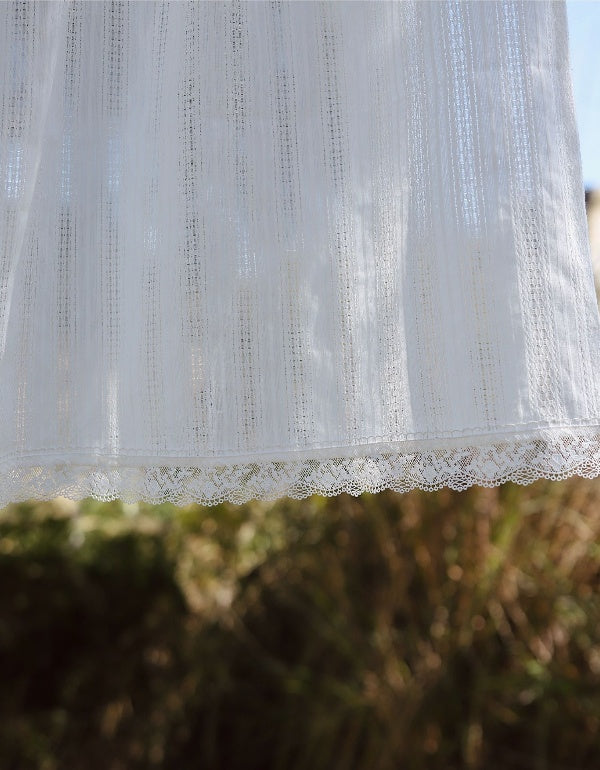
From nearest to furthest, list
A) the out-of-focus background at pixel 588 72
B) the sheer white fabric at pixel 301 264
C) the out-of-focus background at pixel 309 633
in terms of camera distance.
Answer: the sheer white fabric at pixel 301 264
the out-of-focus background at pixel 588 72
the out-of-focus background at pixel 309 633

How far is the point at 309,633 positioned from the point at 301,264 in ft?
5.20

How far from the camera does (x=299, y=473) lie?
0.68 m

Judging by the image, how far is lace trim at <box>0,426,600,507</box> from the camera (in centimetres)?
68

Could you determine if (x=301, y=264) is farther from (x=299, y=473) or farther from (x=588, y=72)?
(x=588, y=72)

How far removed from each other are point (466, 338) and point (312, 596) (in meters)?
1.48

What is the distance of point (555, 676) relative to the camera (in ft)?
5.95

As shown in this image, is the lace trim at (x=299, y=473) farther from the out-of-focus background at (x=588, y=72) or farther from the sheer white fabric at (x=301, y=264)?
the out-of-focus background at (x=588, y=72)

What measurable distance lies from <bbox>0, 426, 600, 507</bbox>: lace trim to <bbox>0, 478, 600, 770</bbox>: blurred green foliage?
123 centimetres

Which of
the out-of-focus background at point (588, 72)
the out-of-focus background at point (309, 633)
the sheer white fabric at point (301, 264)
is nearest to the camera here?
the sheer white fabric at point (301, 264)

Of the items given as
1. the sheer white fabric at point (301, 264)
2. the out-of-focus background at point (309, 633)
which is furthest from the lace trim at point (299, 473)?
the out-of-focus background at point (309, 633)

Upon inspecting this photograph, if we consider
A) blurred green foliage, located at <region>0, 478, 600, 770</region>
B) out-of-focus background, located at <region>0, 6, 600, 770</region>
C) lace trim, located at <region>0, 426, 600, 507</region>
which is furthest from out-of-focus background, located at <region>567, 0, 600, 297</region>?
blurred green foliage, located at <region>0, 478, 600, 770</region>

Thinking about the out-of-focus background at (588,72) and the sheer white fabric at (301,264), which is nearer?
the sheer white fabric at (301,264)

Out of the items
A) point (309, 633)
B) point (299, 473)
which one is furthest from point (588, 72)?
point (309, 633)

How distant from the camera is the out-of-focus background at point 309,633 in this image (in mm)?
1868
